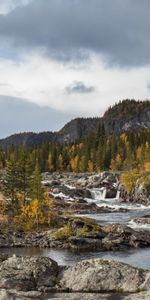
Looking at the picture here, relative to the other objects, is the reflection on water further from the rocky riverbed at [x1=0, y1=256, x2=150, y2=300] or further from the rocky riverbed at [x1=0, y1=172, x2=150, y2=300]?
the rocky riverbed at [x1=0, y1=256, x2=150, y2=300]

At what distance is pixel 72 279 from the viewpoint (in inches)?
1494

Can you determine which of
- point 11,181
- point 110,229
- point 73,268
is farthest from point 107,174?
point 73,268

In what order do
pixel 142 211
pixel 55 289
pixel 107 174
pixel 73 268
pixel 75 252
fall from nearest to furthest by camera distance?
pixel 55 289 < pixel 73 268 < pixel 75 252 < pixel 142 211 < pixel 107 174

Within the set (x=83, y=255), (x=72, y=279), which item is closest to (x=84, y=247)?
(x=83, y=255)

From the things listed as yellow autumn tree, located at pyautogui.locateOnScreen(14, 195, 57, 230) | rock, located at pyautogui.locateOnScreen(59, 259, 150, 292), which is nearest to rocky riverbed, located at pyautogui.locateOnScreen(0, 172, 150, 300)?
rock, located at pyautogui.locateOnScreen(59, 259, 150, 292)

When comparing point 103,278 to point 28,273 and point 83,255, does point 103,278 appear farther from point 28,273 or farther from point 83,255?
point 83,255

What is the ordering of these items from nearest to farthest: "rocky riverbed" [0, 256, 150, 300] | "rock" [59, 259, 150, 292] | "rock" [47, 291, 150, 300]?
1. "rock" [47, 291, 150, 300]
2. "rocky riverbed" [0, 256, 150, 300]
3. "rock" [59, 259, 150, 292]

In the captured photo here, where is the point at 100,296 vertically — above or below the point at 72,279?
below

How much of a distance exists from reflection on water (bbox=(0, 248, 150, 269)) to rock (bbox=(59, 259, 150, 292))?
17482 mm

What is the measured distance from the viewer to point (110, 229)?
232 ft

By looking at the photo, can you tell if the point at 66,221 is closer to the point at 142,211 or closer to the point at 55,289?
the point at 142,211

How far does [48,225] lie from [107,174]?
82482mm

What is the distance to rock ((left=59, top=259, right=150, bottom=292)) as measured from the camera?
36.3m

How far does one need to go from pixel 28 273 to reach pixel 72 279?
3199 millimetres
